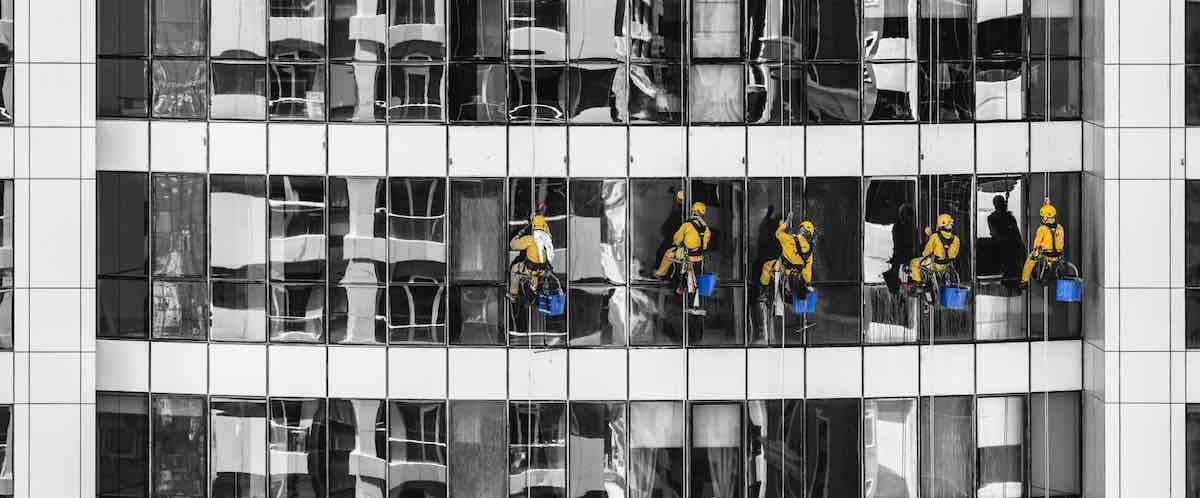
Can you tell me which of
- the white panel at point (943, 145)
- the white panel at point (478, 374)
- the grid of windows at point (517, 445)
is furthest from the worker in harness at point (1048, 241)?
the white panel at point (478, 374)

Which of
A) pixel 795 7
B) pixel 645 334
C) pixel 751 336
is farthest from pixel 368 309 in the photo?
pixel 795 7

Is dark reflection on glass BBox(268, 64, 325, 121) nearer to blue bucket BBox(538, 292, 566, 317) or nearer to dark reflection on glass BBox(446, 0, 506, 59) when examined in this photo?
dark reflection on glass BBox(446, 0, 506, 59)

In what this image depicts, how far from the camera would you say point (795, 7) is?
2934 centimetres

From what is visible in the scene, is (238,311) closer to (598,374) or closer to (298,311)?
(298,311)

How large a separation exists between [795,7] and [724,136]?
2.57m

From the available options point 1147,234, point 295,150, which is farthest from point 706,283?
point 1147,234

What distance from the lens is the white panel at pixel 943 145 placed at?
1159 inches

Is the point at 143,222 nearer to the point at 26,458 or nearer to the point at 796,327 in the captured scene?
the point at 26,458

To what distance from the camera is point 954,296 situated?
28984mm

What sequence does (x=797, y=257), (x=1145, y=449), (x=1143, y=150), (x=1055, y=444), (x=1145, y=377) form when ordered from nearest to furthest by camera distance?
(x=797, y=257) < (x=1143, y=150) < (x=1145, y=377) < (x=1145, y=449) < (x=1055, y=444)

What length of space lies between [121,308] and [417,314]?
17.2 feet

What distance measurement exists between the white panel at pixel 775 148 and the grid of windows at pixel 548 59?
9.3 inches

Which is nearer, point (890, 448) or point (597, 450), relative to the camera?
point (597, 450)

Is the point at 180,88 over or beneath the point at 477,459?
over
